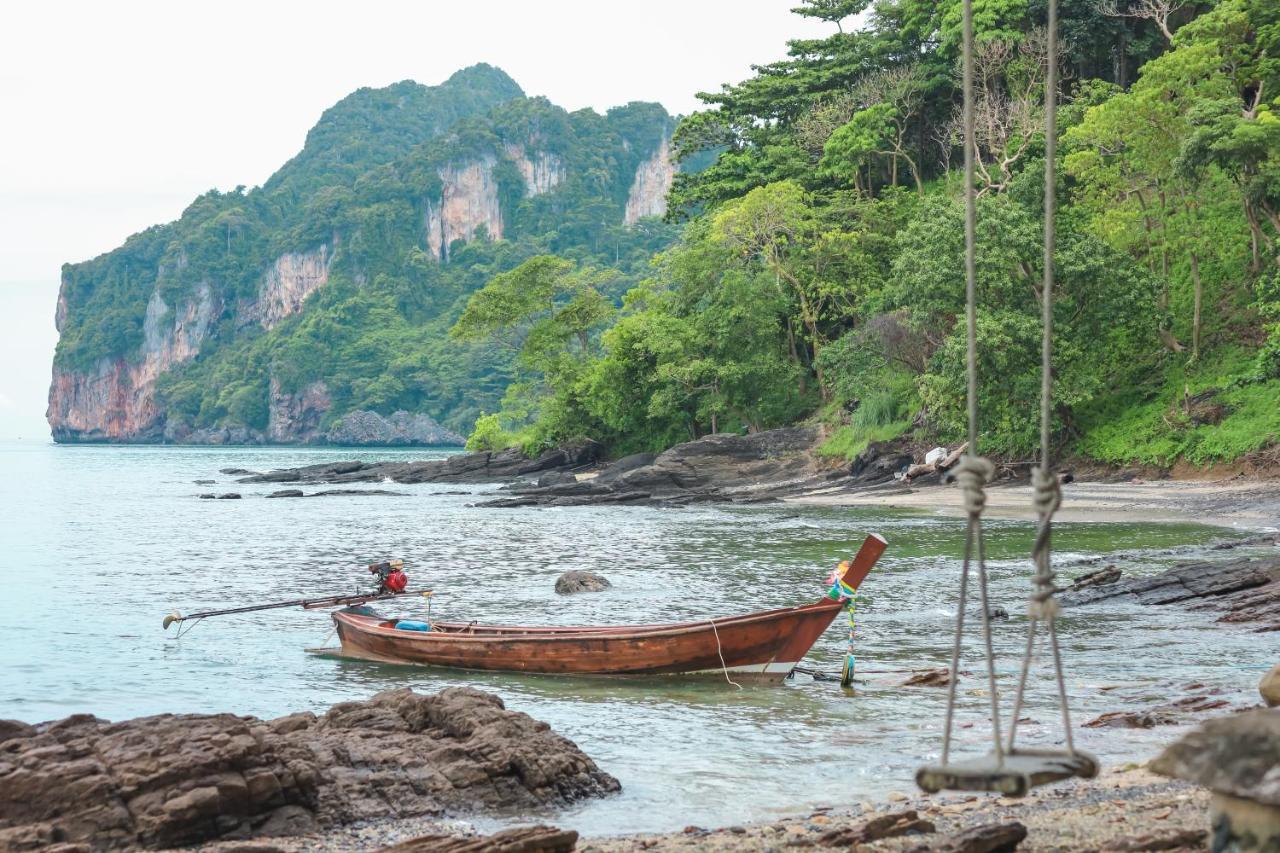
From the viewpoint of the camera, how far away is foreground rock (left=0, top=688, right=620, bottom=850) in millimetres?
7711

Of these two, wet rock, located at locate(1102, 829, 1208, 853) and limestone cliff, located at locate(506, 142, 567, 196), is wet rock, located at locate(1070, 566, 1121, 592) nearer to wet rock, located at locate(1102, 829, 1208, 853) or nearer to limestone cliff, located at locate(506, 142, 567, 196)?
wet rock, located at locate(1102, 829, 1208, 853)

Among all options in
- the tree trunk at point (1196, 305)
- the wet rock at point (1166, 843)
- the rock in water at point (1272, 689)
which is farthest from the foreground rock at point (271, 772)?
the tree trunk at point (1196, 305)

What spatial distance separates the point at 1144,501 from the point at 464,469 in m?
41.5

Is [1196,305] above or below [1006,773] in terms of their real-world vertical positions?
above

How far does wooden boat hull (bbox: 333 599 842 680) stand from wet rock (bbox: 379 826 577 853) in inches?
255

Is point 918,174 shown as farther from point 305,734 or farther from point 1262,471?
point 305,734

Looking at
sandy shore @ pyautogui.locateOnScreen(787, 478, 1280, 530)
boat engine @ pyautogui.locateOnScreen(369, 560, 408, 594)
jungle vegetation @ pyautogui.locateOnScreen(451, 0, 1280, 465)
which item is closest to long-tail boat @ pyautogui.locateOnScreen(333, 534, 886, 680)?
boat engine @ pyautogui.locateOnScreen(369, 560, 408, 594)

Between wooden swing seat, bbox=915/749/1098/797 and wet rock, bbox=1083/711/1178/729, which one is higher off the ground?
wooden swing seat, bbox=915/749/1098/797

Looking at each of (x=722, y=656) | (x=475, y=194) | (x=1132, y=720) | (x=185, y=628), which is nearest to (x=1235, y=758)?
(x=1132, y=720)

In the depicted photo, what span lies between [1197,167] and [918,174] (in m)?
23.2

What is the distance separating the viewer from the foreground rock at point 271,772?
7711 mm

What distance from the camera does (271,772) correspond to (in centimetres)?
820

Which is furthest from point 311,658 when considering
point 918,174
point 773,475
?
point 918,174

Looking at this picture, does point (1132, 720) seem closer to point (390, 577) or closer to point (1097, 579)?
point (1097, 579)
